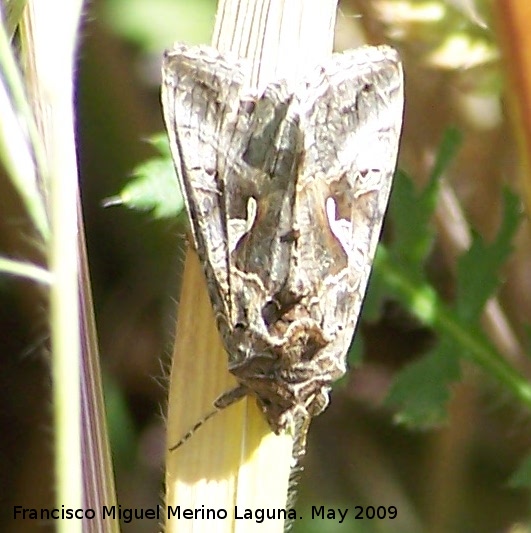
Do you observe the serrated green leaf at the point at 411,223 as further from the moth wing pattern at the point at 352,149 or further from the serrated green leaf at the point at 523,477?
the serrated green leaf at the point at 523,477

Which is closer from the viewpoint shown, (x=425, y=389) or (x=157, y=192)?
(x=157, y=192)

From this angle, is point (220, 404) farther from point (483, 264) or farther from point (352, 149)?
point (483, 264)

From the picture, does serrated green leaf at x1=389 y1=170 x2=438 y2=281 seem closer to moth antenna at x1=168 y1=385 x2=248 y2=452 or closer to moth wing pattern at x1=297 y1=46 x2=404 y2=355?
moth wing pattern at x1=297 y1=46 x2=404 y2=355

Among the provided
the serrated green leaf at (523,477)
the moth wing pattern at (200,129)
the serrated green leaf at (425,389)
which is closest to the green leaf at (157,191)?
the moth wing pattern at (200,129)

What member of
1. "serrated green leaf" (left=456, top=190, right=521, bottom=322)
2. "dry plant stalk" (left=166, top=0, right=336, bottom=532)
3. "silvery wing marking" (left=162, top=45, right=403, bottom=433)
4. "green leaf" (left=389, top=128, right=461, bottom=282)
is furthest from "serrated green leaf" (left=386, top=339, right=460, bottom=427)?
"dry plant stalk" (left=166, top=0, right=336, bottom=532)

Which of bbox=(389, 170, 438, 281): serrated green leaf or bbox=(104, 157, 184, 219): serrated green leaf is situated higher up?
bbox=(104, 157, 184, 219): serrated green leaf

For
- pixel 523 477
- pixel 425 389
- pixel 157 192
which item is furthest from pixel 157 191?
pixel 523 477
